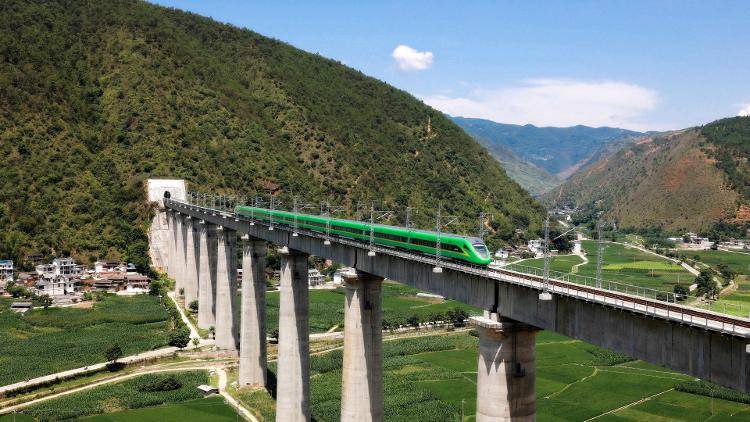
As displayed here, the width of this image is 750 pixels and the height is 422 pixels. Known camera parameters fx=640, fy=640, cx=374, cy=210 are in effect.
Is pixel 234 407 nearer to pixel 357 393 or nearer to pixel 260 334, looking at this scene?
pixel 260 334

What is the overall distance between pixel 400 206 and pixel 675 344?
154 meters

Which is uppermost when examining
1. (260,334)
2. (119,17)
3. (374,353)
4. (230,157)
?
(119,17)

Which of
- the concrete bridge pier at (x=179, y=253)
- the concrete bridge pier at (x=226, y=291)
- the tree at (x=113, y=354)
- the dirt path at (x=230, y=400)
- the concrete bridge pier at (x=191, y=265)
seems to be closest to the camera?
the dirt path at (x=230, y=400)

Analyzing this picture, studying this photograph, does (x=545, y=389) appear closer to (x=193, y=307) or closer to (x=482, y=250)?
(x=482, y=250)

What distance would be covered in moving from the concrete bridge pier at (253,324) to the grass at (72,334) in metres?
21.3

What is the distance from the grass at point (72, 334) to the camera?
73.2 meters

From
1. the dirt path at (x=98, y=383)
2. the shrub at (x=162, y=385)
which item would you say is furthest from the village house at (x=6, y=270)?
the shrub at (x=162, y=385)

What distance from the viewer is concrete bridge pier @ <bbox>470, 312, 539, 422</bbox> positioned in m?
28.8

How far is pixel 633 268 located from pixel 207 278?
3413 inches

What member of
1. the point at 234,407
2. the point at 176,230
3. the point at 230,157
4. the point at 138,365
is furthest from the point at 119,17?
the point at 234,407

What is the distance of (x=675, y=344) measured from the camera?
22.7 m

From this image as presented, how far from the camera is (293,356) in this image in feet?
176

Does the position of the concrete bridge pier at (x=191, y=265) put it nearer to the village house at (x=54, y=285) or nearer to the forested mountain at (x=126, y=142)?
the village house at (x=54, y=285)

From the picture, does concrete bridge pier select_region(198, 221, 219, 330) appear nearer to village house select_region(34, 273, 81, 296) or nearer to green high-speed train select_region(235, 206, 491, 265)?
village house select_region(34, 273, 81, 296)
